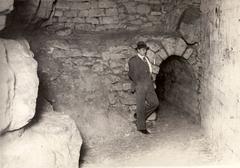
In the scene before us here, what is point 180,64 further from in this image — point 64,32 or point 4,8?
point 4,8

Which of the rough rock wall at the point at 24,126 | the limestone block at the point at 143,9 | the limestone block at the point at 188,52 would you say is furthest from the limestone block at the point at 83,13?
the rough rock wall at the point at 24,126

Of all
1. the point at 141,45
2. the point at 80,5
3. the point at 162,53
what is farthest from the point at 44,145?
the point at 80,5

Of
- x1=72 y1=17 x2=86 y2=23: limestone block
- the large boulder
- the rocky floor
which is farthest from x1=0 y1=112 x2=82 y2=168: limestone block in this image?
x1=72 y1=17 x2=86 y2=23: limestone block

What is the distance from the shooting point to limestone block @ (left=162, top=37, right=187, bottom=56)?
7310 mm

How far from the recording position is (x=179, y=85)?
26.5 ft

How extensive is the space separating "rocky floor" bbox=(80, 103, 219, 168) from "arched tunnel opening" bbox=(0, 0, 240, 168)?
0.02 m

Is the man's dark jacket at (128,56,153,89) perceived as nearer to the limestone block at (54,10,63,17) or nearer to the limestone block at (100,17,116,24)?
the limestone block at (100,17,116,24)

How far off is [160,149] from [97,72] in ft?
6.79

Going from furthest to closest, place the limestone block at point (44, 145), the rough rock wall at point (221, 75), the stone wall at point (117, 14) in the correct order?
the stone wall at point (117, 14) < the rough rock wall at point (221, 75) < the limestone block at point (44, 145)

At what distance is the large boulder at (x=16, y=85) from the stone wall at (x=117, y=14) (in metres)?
3.01

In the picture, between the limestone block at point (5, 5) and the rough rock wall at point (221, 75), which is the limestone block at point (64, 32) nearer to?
the rough rock wall at point (221, 75)

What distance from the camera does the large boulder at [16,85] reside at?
13.4 feet

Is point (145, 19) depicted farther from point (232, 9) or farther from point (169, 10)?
point (232, 9)

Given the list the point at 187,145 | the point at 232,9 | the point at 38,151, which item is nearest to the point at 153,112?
the point at 187,145
